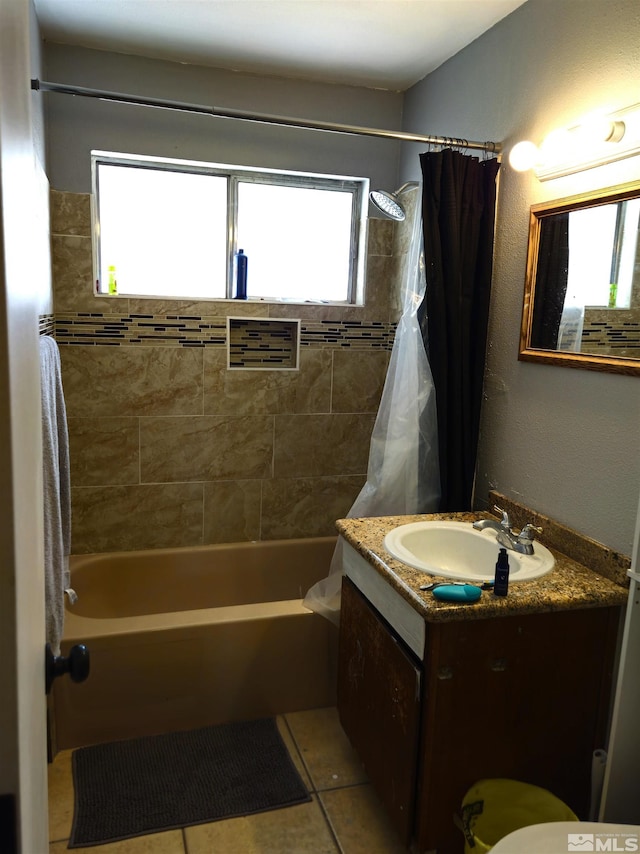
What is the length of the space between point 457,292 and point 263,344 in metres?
1.11

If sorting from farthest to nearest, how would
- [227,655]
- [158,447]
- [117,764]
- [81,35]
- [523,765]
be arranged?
[158,447], [81,35], [227,655], [117,764], [523,765]

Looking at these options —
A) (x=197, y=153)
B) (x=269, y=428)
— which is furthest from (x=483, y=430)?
(x=197, y=153)

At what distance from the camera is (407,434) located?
2.36 m

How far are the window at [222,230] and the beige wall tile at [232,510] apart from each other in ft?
3.03

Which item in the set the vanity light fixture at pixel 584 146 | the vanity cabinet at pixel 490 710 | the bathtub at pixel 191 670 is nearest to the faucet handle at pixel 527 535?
the vanity cabinet at pixel 490 710

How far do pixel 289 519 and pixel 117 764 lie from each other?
4.46ft

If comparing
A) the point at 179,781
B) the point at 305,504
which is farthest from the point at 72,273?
the point at 179,781

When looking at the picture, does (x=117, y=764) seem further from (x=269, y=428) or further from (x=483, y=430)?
(x=483, y=430)

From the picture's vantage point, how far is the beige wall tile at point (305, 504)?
3148 mm

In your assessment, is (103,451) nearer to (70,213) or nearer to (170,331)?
(170,331)

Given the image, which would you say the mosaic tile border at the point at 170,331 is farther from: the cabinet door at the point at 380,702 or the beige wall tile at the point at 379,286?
the cabinet door at the point at 380,702

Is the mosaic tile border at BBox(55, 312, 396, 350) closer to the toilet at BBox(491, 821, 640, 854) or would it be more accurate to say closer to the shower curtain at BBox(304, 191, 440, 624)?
the shower curtain at BBox(304, 191, 440, 624)

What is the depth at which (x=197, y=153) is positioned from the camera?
279 centimetres

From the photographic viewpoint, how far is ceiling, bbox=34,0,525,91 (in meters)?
2.21
